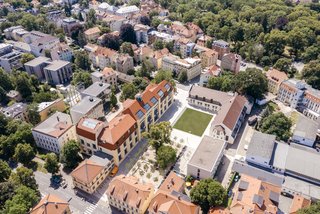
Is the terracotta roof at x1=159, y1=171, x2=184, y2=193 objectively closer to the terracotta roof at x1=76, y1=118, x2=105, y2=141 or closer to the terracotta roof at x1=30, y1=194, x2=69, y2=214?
the terracotta roof at x1=30, y1=194, x2=69, y2=214

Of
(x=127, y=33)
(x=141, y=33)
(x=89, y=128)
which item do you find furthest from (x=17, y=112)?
(x=141, y=33)

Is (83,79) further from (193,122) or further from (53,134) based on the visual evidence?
(193,122)

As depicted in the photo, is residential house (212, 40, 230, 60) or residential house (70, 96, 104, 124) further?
residential house (212, 40, 230, 60)

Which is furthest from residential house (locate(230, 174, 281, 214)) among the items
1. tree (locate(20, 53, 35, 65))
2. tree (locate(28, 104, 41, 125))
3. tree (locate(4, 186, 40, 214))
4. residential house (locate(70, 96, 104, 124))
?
tree (locate(20, 53, 35, 65))

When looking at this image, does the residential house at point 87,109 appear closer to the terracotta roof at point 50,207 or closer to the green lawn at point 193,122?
the green lawn at point 193,122

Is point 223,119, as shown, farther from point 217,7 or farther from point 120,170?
point 217,7

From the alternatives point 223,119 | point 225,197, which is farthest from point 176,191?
point 223,119
